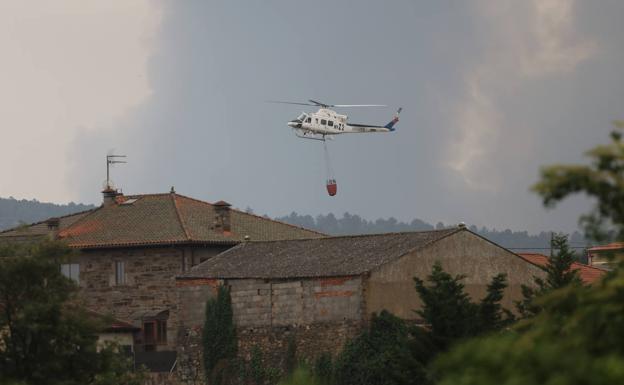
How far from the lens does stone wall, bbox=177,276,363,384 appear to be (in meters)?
49.3

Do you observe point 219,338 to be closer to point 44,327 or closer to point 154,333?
A: point 154,333

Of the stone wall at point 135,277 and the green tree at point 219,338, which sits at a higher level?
the stone wall at point 135,277

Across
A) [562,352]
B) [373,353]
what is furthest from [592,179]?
[373,353]

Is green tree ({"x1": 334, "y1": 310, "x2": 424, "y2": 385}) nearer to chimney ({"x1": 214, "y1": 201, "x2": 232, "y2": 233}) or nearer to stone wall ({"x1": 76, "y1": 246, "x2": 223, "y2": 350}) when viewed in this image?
stone wall ({"x1": 76, "y1": 246, "x2": 223, "y2": 350})

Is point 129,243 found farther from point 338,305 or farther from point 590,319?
point 590,319

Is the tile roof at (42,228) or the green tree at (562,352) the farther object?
the tile roof at (42,228)

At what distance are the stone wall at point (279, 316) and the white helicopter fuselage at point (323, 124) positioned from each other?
26.6m

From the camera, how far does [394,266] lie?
49688 mm

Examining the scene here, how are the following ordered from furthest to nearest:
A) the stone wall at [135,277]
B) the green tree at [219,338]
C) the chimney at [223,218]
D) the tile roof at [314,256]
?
the chimney at [223,218] → the stone wall at [135,277] → the green tree at [219,338] → the tile roof at [314,256]

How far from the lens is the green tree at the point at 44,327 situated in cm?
3103

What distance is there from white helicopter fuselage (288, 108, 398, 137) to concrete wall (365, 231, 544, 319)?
2784 cm

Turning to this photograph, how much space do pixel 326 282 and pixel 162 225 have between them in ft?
52.8

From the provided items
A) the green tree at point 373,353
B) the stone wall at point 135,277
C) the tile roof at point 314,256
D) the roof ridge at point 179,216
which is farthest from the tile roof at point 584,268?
the green tree at point 373,353

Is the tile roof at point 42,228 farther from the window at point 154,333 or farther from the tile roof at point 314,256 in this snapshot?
the tile roof at point 314,256
